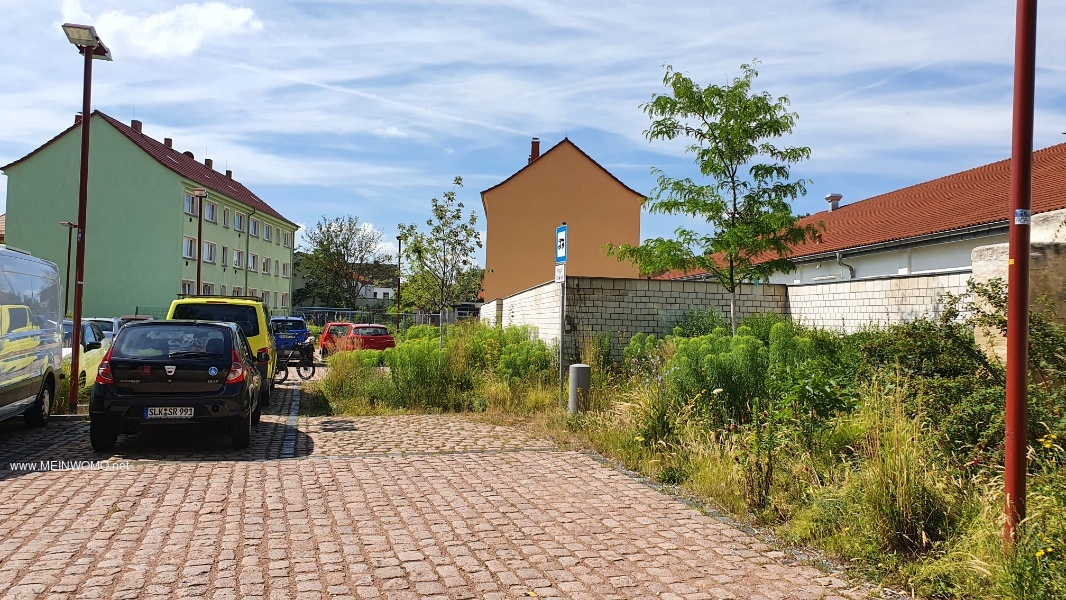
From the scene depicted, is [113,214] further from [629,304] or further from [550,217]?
[629,304]

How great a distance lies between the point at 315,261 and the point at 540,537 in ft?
234

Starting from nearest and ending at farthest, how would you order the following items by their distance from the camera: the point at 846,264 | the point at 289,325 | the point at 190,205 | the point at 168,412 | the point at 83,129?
the point at 168,412 < the point at 83,129 < the point at 846,264 < the point at 289,325 < the point at 190,205

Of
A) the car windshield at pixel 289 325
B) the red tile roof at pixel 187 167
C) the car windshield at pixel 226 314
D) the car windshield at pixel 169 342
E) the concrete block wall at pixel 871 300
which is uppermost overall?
the red tile roof at pixel 187 167

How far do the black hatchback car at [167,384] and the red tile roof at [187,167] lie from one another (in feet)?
133

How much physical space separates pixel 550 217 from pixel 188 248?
21.6 m

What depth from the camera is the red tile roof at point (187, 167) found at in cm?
4612

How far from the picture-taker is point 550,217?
42.2 meters

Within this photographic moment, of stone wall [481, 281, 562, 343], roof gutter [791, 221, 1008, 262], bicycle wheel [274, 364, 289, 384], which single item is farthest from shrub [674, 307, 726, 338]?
bicycle wheel [274, 364, 289, 384]

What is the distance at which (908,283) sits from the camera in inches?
513

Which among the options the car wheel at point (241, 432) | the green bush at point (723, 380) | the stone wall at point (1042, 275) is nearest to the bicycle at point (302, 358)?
the car wheel at point (241, 432)

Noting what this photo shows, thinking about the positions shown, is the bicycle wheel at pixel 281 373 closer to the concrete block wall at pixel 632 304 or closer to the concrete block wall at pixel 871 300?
the concrete block wall at pixel 632 304

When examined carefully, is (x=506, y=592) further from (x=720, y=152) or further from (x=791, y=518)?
(x=720, y=152)

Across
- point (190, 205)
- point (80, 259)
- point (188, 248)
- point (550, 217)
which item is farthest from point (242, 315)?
point (190, 205)

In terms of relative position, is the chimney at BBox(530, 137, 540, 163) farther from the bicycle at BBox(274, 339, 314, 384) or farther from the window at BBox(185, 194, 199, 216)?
the bicycle at BBox(274, 339, 314, 384)
